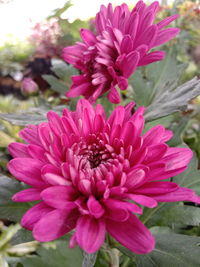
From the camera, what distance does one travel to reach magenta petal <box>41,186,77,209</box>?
260 mm

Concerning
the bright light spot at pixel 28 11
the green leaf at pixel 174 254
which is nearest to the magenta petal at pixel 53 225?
the green leaf at pixel 174 254

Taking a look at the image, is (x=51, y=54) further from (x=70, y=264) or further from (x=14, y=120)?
(x=70, y=264)

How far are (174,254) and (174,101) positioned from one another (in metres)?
0.18

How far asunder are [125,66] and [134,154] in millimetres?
131

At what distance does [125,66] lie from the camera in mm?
387

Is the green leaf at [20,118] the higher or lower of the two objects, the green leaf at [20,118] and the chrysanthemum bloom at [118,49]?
the lower

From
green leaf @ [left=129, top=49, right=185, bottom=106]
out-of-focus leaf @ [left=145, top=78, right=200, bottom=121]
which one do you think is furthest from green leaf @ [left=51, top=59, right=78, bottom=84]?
out-of-focus leaf @ [left=145, top=78, right=200, bottom=121]

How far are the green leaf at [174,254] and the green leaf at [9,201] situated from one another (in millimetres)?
158

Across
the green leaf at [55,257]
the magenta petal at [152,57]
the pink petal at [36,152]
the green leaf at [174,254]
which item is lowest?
the green leaf at [55,257]

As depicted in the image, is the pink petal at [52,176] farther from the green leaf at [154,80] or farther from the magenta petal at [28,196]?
the green leaf at [154,80]

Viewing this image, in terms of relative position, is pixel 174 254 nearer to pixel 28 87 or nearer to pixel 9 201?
pixel 9 201

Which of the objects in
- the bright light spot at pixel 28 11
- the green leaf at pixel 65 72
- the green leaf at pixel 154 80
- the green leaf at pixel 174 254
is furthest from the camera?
the bright light spot at pixel 28 11

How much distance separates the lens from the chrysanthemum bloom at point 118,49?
0.39 metres

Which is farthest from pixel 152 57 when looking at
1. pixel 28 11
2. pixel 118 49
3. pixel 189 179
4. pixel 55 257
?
pixel 28 11
